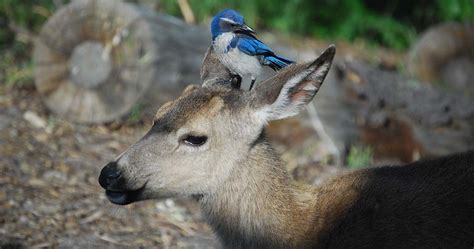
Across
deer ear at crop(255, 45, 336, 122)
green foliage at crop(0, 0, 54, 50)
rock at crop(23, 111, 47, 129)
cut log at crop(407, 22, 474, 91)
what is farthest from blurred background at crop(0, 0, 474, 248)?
cut log at crop(407, 22, 474, 91)

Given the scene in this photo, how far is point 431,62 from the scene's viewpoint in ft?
37.2

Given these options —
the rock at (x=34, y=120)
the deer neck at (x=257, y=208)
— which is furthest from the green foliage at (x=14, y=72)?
the deer neck at (x=257, y=208)

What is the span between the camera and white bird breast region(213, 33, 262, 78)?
496 centimetres

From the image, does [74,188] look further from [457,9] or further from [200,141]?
[457,9]

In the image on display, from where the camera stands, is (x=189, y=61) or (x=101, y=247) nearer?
(x=101, y=247)

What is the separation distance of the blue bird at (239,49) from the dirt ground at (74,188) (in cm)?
161

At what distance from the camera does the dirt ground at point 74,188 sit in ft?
19.7

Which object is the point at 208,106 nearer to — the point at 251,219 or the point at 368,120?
the point at 251,219

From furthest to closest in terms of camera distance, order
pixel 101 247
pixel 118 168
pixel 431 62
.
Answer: pixel 431 62 < pixel 101 247 < pixel 118 168

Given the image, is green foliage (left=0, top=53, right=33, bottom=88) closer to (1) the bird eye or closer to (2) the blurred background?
(2) the blurred background

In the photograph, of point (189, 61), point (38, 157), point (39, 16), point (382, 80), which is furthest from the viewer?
point (39, 16)

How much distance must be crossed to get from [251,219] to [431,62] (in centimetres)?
742

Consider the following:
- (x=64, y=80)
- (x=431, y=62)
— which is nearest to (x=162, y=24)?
(x=64, y=80)

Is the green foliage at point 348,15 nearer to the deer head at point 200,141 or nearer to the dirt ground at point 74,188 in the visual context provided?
the dirt ground at point 74,188
